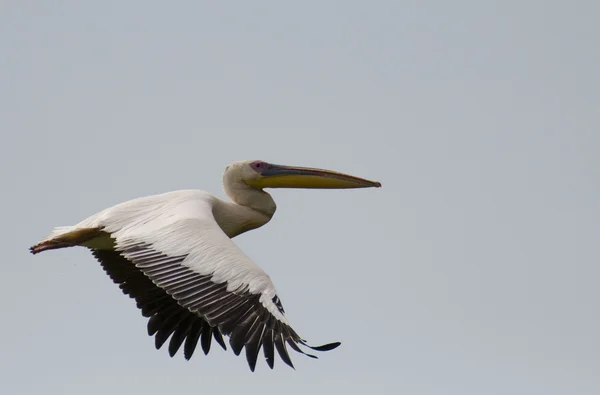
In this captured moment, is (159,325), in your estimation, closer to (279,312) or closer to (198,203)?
(198,203)

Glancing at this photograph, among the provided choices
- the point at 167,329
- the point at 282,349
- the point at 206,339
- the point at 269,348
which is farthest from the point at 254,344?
the point at 167,329

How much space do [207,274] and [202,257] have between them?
0.26m

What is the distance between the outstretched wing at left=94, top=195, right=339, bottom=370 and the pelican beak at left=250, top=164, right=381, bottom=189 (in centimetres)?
158

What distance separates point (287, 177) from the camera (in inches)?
611

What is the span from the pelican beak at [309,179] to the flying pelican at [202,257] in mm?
12

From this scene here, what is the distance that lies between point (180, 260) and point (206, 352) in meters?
1.98

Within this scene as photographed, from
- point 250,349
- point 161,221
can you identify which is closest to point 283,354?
point 250,349

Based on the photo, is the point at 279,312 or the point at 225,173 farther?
the point at 225,173

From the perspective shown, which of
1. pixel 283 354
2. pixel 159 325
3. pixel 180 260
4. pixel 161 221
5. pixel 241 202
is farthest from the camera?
pixel 241 202

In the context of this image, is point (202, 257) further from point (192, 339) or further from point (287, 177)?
point (287, 177)

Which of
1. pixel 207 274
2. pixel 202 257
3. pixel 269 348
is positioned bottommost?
pixel 269 348

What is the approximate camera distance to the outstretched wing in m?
11.7

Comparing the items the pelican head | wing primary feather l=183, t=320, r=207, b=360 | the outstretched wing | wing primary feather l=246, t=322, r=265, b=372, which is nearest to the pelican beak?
the pelican head

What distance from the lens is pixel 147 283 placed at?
14.3 metres
